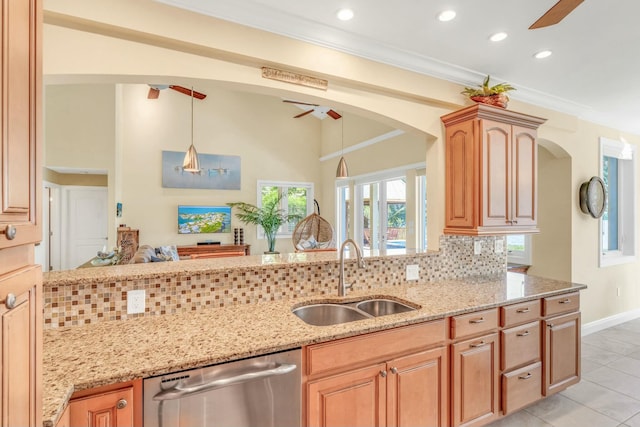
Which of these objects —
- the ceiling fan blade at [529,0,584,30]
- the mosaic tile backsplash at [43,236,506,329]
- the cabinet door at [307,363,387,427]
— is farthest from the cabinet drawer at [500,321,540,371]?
the ceiling fan blade at [529,0,584,30]

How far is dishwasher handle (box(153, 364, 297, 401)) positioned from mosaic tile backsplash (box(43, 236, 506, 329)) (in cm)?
66

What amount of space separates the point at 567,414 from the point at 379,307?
171 centimetres

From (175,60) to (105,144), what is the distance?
Answer: 580 centimetres

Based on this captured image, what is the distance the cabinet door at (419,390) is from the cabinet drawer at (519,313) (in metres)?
0.57

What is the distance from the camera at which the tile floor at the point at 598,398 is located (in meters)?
2.42

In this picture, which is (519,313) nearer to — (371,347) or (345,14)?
(371,347)

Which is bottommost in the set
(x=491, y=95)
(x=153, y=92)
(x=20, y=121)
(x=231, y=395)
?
(x=231, y=395)

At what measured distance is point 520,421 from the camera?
2406 mm

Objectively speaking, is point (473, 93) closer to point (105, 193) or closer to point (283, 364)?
point (283, 364)

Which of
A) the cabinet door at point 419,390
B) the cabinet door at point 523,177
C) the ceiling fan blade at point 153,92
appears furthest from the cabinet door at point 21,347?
the ceiling fan blade at point 153,92

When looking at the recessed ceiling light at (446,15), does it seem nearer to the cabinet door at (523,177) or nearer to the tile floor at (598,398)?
the cabinet door at (523,177)

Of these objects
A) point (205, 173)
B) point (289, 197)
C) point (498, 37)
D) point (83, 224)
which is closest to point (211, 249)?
point (205, 173)

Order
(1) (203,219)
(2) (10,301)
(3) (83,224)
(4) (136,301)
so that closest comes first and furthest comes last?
(2) (10,301)
(4) (136,301)
(1) (203,219)
(3) (83,224)

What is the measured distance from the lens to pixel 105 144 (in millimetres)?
6594
